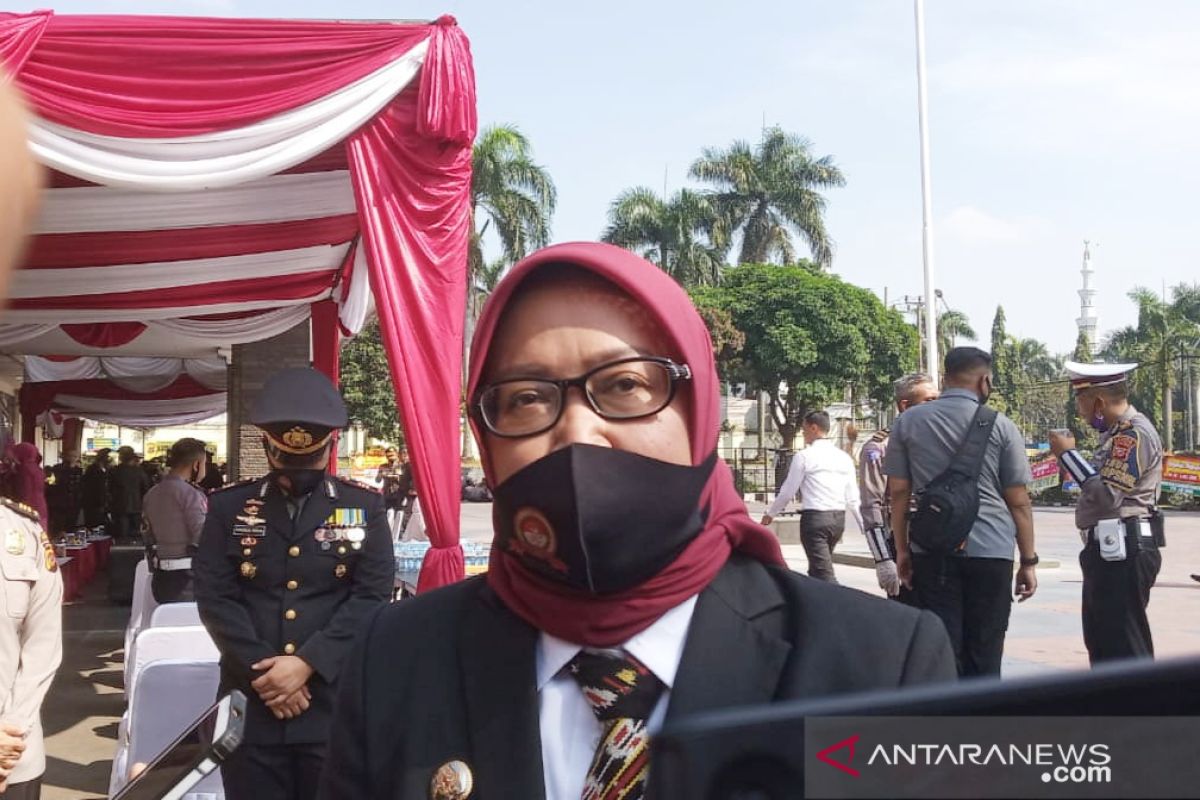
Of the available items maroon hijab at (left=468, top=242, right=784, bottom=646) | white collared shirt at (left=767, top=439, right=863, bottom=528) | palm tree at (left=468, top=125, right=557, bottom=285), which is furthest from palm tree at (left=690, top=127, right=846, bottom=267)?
maroon hijab at (left=468, top=242, right=784, bottom=646)

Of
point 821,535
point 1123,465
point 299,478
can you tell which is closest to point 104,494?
point 821,535

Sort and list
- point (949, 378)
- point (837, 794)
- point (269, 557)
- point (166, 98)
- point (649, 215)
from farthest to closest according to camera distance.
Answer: point (649, 215)
point (949, 378)
point (166, 98)
point (269, 557)
point (837, 794)

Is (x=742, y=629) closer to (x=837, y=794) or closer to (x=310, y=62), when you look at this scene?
(x=837, y=794)

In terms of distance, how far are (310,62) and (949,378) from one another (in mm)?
3137

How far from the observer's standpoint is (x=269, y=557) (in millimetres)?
3631

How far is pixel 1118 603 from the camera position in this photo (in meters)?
5.24

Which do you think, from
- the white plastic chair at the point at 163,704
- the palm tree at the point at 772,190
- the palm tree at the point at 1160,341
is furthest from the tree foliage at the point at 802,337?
the white plastic chair at the point at 163,704

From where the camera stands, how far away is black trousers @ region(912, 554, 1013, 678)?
4.71m

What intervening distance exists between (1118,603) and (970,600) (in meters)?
0.97

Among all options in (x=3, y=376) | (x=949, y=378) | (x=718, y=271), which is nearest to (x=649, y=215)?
(x=718, y=271)

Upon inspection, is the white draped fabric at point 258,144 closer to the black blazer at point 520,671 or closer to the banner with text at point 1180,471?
the black blazer at point 520,671

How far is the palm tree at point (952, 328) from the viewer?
55.7m

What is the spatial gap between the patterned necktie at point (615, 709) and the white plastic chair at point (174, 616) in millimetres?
4530

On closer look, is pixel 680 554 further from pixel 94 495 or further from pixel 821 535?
pixel 94 495
